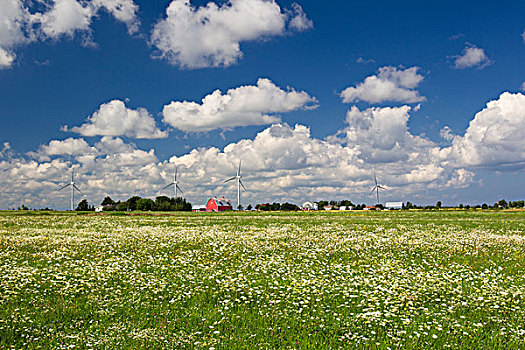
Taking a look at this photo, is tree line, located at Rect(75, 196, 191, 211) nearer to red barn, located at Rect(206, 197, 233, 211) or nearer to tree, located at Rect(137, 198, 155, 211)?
tree, located at Rect(137, 198, 155, 211)

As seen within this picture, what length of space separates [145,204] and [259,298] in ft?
499

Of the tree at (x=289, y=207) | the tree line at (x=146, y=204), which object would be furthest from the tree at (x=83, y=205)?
the tree at (x=289, y=207)

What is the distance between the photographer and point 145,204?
15900cm

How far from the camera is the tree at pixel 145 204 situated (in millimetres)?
157500

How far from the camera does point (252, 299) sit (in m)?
14.3

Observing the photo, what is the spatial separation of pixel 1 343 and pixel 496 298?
16.5 m

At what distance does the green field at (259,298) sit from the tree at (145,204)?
135 m

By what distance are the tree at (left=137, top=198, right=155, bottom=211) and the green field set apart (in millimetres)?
135275

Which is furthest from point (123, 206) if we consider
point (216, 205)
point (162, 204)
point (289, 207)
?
point (289, 207)

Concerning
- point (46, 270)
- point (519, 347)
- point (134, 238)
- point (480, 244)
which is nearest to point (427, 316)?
point (519, 347)

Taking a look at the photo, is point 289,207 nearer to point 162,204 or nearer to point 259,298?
point 162,204

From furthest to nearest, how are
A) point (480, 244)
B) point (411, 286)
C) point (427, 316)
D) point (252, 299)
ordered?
point (480, 244)
point (411, 286)
point (252, 299)
point (427, 316)

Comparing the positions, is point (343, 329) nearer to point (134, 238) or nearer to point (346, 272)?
point (346, 272)

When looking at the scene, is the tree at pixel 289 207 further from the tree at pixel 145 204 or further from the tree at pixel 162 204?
the tree at pixel 145 204
